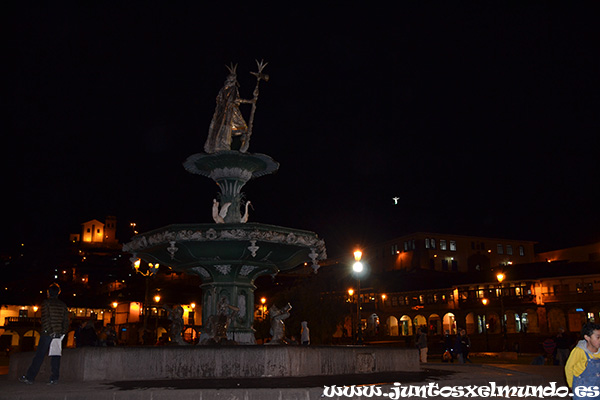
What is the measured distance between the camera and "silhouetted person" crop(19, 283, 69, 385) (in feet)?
26.7

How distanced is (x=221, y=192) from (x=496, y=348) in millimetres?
41532

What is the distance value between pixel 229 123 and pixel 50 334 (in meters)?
7.61

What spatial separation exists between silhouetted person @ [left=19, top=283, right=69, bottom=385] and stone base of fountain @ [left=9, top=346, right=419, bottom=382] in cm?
46

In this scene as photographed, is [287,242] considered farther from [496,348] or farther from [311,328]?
[496,348]

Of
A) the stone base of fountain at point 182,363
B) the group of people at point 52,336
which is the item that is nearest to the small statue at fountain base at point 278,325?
the stone base of fountain at point 182,363

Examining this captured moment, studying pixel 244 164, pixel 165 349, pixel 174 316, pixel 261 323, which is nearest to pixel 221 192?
pixel 244 164

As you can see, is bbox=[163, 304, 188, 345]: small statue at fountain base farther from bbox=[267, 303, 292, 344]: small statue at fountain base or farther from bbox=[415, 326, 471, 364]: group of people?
bbox=[415, 326, 471, 364]: group of people

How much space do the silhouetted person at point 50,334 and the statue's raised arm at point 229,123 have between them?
6.72 meters

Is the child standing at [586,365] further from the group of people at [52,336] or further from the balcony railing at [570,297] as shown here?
the balcony railing at [570,297]

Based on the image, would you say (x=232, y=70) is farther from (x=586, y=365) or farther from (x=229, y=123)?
(x=586, y=365)

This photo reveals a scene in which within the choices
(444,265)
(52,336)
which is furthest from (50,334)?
(444,265)

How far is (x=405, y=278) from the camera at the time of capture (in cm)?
7019

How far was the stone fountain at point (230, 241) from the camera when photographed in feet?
37.9

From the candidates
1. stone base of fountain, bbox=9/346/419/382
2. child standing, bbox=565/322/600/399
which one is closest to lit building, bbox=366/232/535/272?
stone base of fountain, bbox=9/346/419/382
